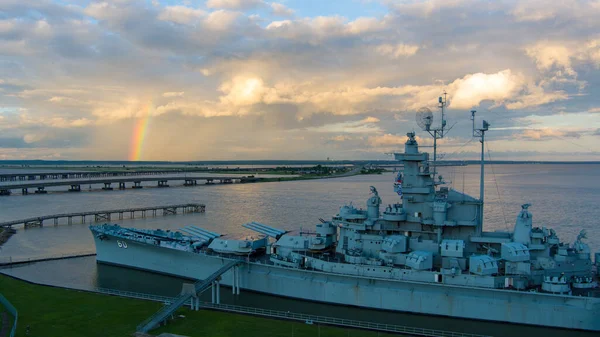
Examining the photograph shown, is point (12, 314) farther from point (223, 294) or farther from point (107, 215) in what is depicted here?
point (107, 215)

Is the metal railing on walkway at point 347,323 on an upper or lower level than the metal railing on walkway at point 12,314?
lower

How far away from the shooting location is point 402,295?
77.8ft

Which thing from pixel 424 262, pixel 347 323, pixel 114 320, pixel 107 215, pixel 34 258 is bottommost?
pixel 34 258

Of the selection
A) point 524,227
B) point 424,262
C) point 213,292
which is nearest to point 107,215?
point 213,292

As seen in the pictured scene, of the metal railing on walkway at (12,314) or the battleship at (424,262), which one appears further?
the battleship at (424,262)

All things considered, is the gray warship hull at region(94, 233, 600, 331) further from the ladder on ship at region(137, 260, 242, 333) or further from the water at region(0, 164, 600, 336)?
the ladder on ship at region(137, 260, 242, 333)

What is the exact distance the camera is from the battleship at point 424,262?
21938 mm

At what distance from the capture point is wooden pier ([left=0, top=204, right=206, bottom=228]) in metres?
53.5

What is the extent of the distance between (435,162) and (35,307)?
910 inches

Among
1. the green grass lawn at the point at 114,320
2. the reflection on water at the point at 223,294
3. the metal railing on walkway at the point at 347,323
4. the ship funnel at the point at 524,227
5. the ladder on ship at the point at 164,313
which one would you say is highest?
the ship funnel at the point at 524,227

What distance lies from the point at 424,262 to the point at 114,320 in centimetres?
1576

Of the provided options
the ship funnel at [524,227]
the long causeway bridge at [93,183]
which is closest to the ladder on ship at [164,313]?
the ship funnel at [524,227]

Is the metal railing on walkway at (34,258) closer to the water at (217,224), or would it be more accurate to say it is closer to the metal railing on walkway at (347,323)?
the water at (217,224)

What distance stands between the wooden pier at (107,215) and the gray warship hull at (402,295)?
30701mm
